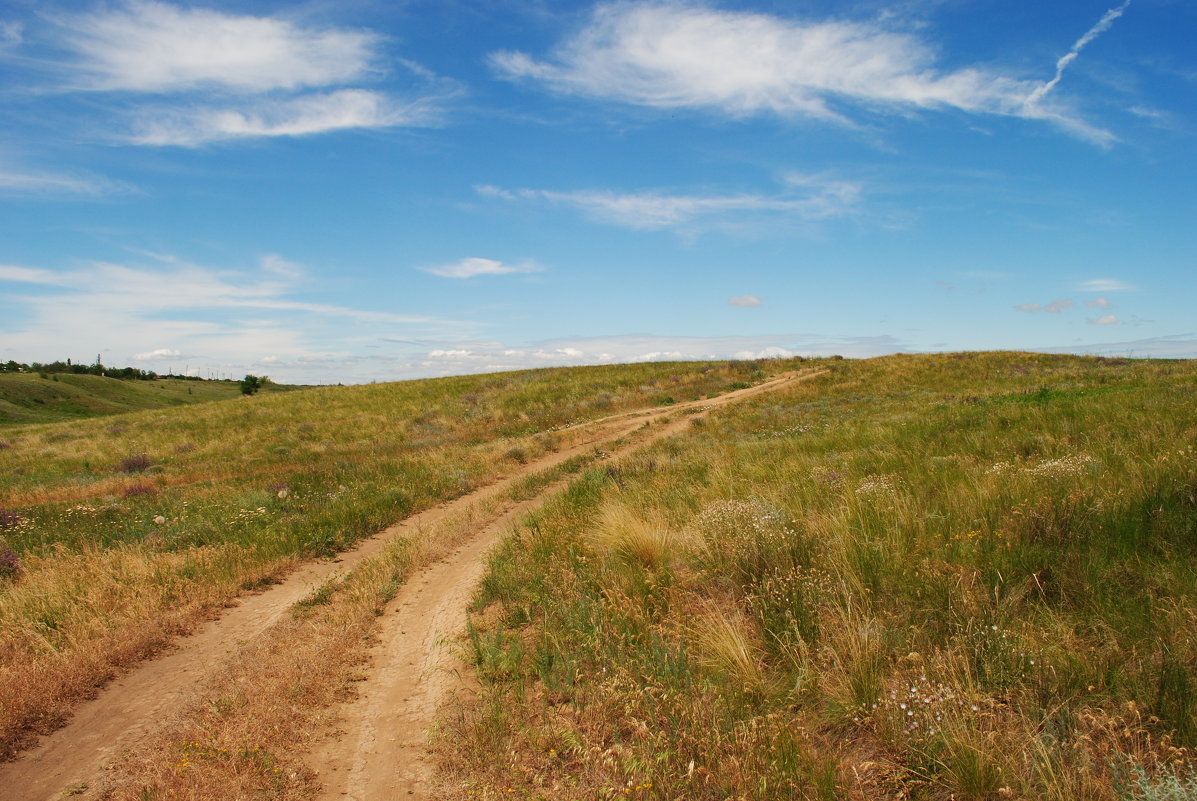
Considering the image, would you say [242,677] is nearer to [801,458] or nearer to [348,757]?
[348,757]

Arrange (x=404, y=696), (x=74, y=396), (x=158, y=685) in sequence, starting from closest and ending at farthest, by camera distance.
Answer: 1. (x=404, y=696)
2. (x=158, y=685)
3. (x=74, y=396)

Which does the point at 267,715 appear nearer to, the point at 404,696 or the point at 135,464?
the point at 404,696

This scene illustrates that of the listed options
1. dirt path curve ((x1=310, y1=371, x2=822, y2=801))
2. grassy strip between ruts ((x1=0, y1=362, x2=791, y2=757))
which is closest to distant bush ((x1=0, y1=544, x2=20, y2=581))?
grassy strip between ruts ((x1=0, y1=362, x2=791, y2=757))

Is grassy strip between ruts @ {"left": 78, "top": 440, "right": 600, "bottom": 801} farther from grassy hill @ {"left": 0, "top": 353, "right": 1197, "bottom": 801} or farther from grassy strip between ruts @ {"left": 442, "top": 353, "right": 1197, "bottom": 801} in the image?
grassy strip between ruts @ {"left": 442, "top": 353, "right": 1197, "bottom": 801}

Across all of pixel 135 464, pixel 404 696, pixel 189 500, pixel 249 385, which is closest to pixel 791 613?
pixel 404 696

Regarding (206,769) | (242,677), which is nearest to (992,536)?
(206,769)

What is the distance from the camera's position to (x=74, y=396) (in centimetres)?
9625

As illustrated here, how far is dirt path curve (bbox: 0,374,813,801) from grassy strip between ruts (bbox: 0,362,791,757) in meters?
0.23

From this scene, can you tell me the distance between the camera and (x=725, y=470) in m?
10.7

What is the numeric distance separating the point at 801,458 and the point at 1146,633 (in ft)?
25.2

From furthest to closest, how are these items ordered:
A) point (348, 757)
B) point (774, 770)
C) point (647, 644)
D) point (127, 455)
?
1. point (127, 455)
2. point (647, 644)
3. point (348, 757)
4. point (774, 770)

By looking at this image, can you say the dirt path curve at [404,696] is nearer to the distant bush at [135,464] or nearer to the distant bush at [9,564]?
the distant bush at [9,564]

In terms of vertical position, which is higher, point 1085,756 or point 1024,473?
point 1024,473

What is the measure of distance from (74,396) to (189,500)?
114 metres
